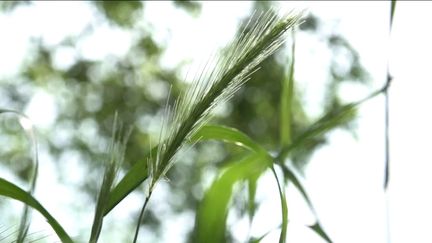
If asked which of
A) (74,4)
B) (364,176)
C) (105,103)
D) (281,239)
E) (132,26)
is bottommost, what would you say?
(281,239)

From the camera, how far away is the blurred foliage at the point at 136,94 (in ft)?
25.2

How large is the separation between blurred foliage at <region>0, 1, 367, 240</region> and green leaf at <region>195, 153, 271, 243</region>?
6.72m

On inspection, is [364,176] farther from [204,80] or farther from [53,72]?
[204,80]

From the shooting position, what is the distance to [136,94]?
25.6 ft

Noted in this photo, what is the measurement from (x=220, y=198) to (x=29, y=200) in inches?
7.0

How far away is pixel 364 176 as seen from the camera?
17.7ft

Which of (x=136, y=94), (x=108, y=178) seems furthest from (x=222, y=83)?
(x=136, y=94)

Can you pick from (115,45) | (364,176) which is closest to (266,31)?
(364,176)

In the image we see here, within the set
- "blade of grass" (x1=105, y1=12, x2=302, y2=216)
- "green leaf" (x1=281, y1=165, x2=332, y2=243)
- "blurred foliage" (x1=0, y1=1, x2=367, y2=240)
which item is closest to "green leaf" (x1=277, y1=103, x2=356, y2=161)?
"green leaf" (x1=281, y1=165, x2=332, y2=243)

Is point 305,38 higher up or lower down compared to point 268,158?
higher up

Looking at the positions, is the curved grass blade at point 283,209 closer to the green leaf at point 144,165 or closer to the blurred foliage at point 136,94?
the green leaf at point 144,165

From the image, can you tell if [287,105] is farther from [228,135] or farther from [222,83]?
[222,83]

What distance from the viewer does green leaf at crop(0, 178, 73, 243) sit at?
0.73 metres

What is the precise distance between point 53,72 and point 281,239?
724 centimetres
